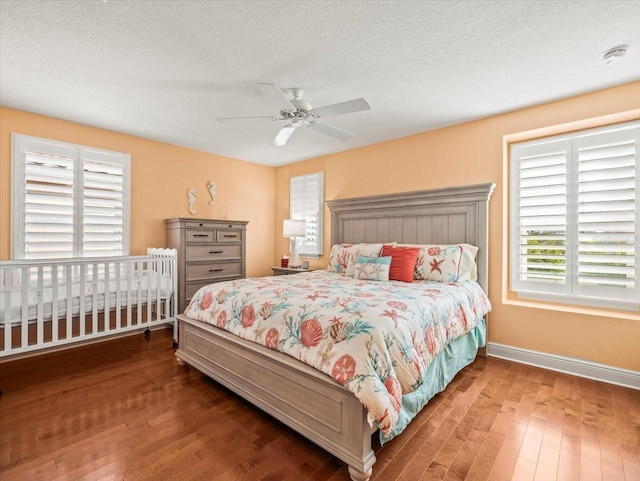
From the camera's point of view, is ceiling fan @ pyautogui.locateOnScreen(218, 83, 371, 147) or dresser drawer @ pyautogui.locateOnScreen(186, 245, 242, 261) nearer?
ceiling fan @ pyautogui.locateOnScreen(218, 83, 371, 147)

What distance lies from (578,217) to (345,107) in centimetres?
238

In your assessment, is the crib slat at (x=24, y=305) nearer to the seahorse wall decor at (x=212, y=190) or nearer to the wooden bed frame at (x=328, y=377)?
the wooden bed frame at (x=328, y=377)

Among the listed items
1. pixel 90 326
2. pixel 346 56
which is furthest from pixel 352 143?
pixel 90 326

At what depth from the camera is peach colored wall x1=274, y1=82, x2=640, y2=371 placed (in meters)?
2.67

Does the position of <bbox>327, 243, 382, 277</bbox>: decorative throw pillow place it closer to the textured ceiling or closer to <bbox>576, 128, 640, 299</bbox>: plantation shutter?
the textured ceiling

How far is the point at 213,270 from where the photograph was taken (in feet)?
14.3

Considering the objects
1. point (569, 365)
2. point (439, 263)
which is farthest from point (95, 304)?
point (569, 365)

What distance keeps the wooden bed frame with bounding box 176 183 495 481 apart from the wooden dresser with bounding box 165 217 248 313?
124 centimetres

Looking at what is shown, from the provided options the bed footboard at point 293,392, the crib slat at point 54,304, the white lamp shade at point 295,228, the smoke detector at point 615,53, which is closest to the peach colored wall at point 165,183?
the white lamp shade at point 295,228

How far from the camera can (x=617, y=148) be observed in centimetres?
276

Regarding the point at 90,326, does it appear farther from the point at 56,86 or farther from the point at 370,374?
the point at 370,374

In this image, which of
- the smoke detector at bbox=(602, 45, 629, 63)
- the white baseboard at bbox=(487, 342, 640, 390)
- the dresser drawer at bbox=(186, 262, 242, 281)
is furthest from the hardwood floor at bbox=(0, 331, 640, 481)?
the smoke detector at bbox=(602, 45, 629, 63)

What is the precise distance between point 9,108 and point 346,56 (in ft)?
11.3

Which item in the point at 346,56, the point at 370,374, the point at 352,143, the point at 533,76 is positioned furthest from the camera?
the point at 352,143
